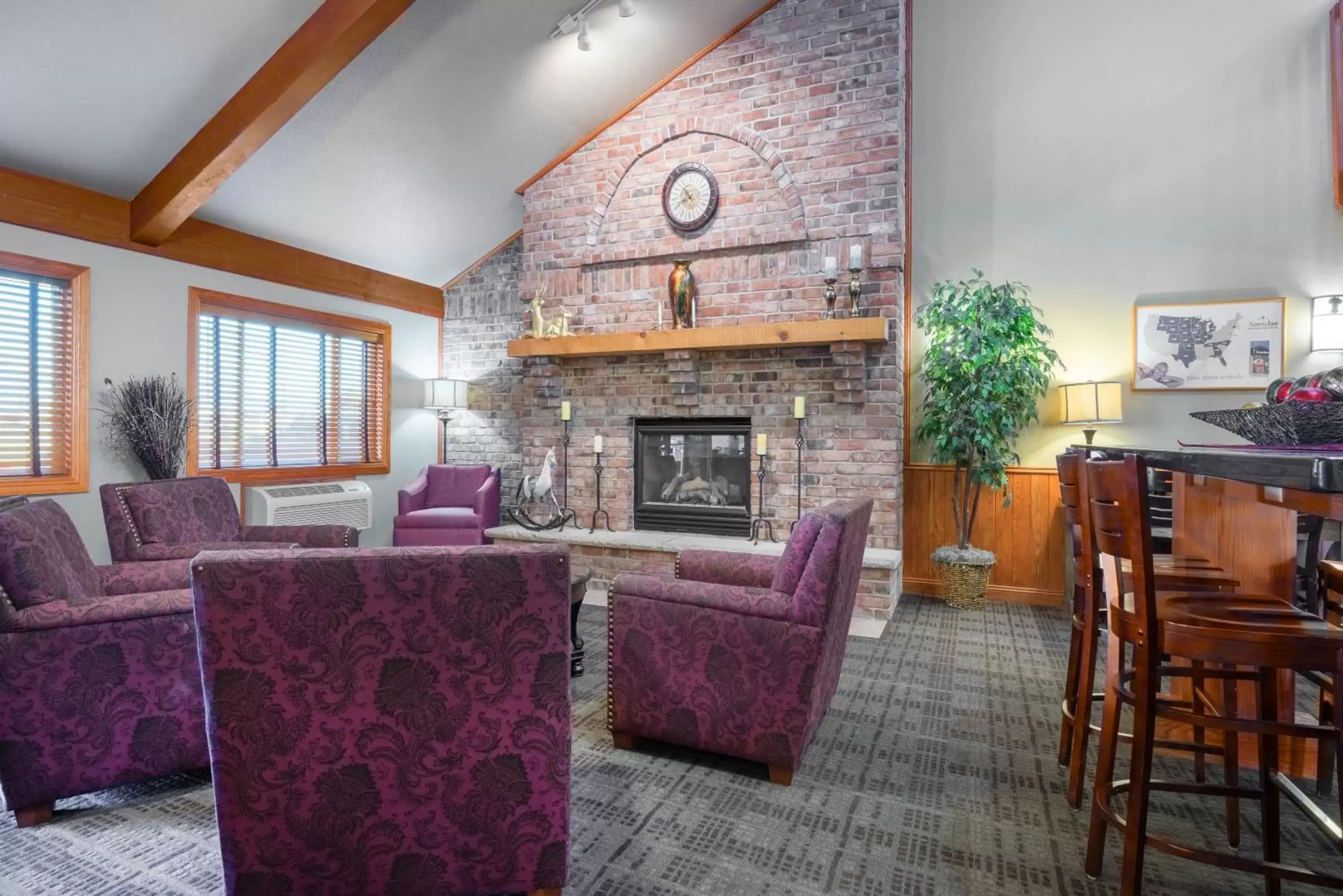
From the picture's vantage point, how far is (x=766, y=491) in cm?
471

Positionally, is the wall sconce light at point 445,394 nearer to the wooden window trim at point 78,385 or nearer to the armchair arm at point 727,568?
the wooden window trim at point 78,385

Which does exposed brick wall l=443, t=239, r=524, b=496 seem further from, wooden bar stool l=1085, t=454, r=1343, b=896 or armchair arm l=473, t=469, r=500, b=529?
wooden bar stool l=1085, t=454, r=1343, b=896

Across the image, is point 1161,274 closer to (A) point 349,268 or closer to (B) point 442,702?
(B) point 442,702

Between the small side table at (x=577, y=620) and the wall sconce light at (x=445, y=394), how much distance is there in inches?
132

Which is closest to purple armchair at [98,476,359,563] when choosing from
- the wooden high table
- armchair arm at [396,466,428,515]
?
armchair arm at [396,466,428,515]

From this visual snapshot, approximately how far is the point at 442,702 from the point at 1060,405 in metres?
4.37

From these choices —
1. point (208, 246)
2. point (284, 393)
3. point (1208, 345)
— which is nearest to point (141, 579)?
point (208, 246)

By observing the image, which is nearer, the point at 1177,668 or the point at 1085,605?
the point at 1177,668

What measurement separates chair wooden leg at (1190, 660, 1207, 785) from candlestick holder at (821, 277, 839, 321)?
9.02 ft

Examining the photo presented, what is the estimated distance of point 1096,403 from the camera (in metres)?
4.17

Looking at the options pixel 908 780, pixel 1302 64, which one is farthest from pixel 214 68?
pixel 1302 64

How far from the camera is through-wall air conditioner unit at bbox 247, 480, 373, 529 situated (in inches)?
193

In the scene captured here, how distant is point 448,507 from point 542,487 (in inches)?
52.3

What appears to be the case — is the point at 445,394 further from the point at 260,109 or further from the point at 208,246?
the point at 260,109
